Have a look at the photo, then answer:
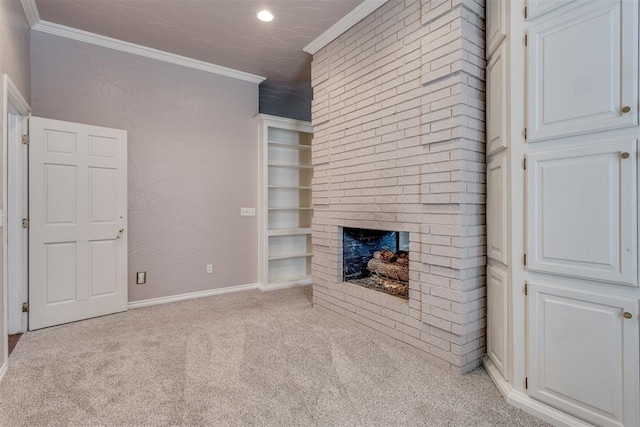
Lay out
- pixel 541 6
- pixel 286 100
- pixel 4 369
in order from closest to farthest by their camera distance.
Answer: pixel 541 6
pixel 4 369
pixel 286 100

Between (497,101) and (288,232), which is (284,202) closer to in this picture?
(288,232)

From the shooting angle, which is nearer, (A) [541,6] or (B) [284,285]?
(A) [541,6]

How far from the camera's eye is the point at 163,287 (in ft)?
12.5

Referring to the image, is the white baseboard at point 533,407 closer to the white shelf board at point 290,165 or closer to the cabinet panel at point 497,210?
the cabinet panel at point 497,210

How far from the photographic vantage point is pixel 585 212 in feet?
5.04

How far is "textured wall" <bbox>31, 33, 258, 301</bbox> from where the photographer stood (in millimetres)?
3330

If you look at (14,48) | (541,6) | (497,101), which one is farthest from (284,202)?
(541,6)

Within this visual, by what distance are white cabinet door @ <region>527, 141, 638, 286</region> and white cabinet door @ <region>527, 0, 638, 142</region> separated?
0.13 metres

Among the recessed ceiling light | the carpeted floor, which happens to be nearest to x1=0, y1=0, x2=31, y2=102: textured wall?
the recessed ceiling light

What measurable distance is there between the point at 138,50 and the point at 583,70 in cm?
400

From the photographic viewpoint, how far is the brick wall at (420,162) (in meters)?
2.17

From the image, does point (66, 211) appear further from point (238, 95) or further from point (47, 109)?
point (238, 95)

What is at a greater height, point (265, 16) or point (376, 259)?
point (265, 16)

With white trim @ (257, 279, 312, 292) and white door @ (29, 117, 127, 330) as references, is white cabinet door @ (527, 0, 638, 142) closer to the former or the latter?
white trim @ (257, 279, 312, 292)
